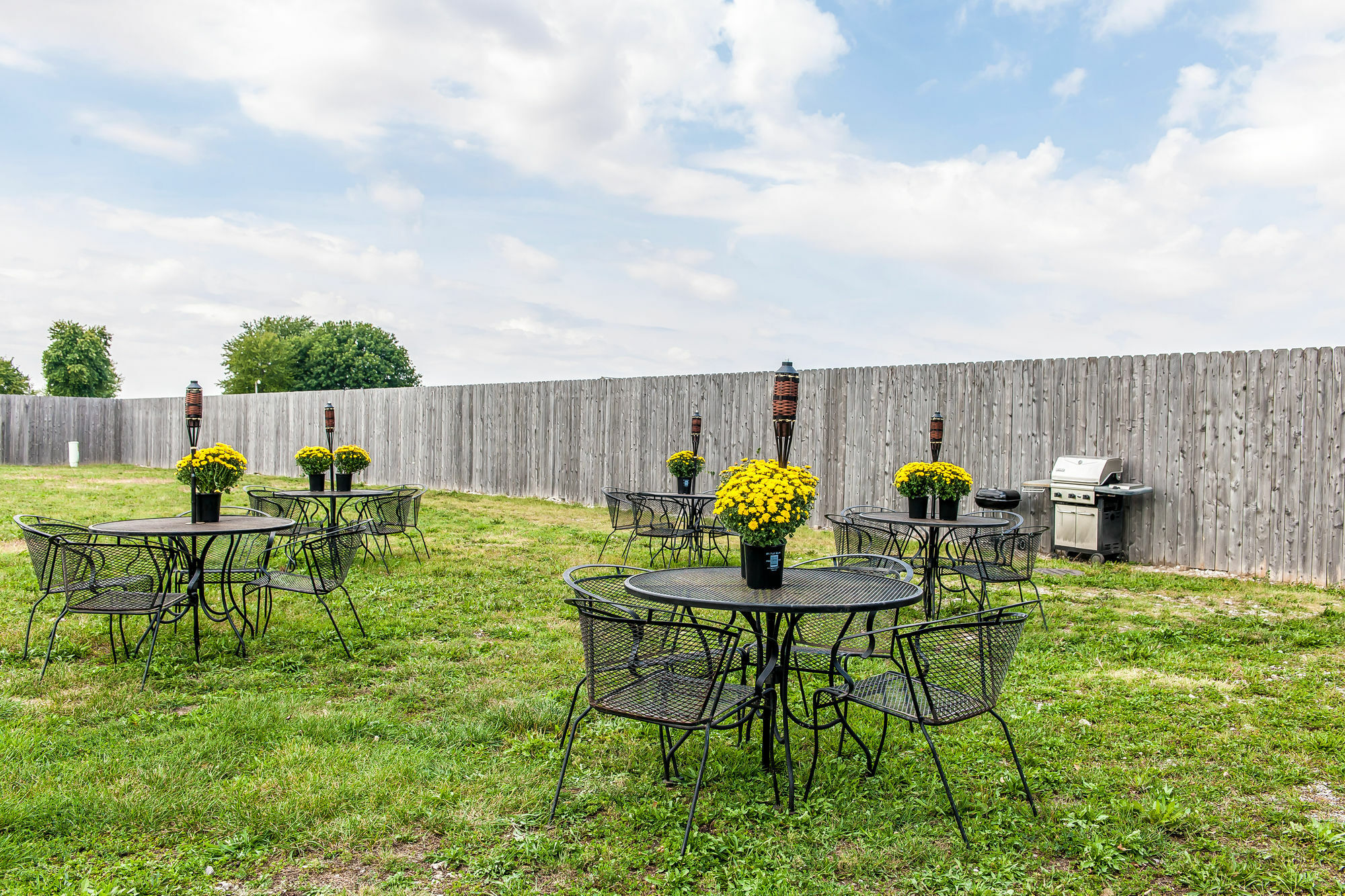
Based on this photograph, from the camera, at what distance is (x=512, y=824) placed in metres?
2.50

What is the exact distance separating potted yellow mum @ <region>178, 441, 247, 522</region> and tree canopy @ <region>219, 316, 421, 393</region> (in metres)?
37.5

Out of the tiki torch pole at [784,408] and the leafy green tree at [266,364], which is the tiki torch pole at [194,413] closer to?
the tiki torch pole at [784,408]

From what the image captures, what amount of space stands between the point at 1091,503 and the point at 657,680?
6.27m

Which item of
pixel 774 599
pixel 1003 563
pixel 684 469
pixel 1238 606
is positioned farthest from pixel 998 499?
pixel 774 599

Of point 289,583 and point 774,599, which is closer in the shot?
point 774,599

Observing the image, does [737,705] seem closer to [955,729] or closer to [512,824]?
[512,824]

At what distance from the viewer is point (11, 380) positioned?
41094 millimetres

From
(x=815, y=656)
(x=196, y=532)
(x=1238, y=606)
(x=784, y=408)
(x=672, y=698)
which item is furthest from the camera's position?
(x=1238, y=606)

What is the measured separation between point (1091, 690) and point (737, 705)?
2.26 metres

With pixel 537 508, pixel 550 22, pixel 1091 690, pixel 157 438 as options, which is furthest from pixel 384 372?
pixel 1091 690

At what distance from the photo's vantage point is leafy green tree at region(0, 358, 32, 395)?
40562 mm

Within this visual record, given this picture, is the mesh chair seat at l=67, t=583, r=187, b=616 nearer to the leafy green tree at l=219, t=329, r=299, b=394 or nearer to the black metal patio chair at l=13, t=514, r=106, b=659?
the black metal patio chair at l=13, t=514, r=106, b=659

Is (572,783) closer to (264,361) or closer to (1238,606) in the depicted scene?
(1238,606)

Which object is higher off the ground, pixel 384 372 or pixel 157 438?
pixel 384 372
